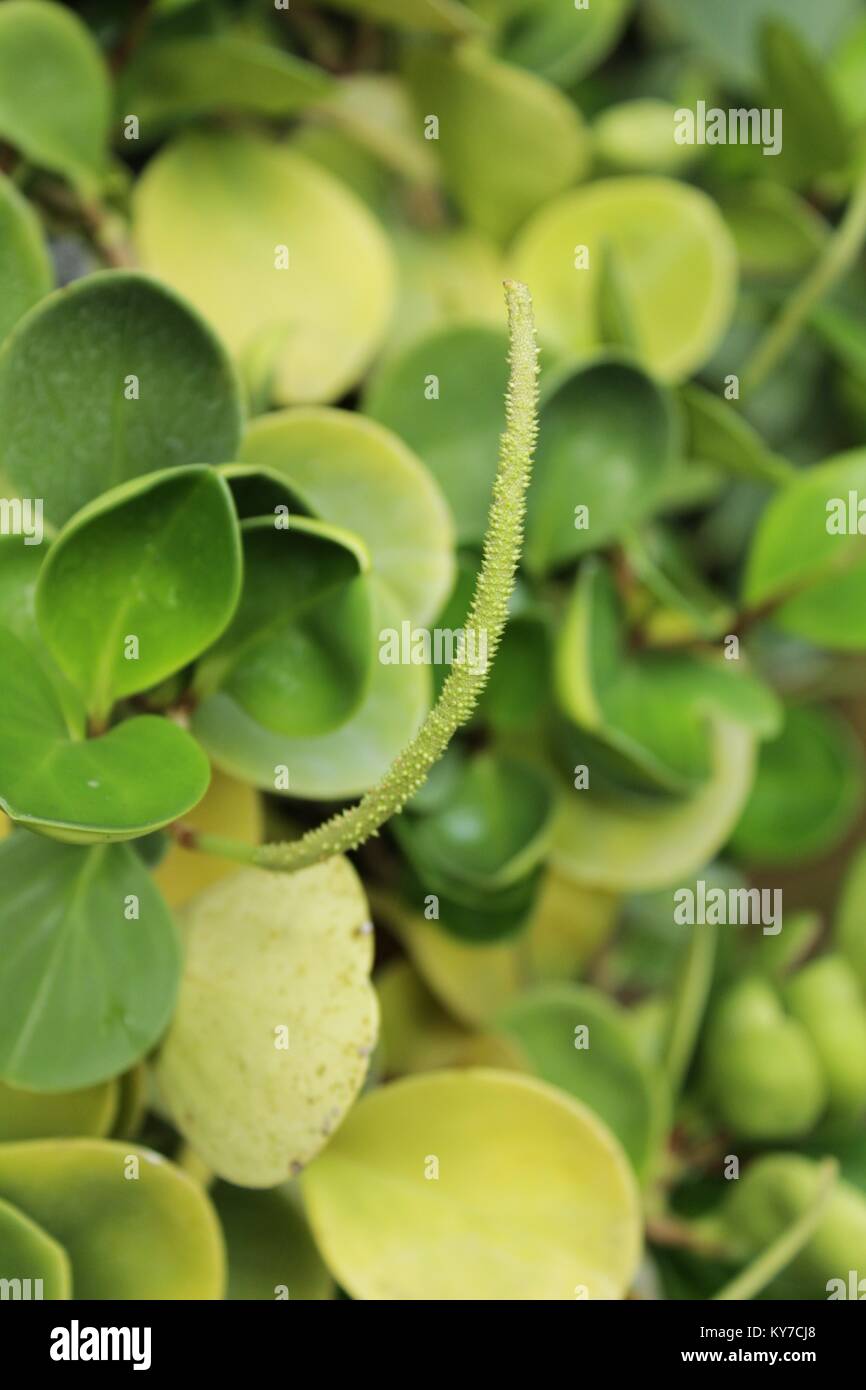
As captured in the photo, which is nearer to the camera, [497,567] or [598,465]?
[497,567]

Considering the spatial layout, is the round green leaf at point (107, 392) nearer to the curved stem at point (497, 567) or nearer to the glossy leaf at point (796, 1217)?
the curved stem at point (497, 567)

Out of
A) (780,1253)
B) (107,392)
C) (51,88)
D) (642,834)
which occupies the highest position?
(51,88)

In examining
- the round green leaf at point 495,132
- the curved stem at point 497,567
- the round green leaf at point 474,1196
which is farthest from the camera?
the round green leaf at point 495,132

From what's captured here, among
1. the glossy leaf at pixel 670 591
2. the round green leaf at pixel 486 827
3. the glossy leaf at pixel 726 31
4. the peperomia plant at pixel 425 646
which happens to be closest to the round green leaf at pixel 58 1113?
the peperomia plant at pixel 425 646

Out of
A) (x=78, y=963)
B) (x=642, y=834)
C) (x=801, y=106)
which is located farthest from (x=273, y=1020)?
(x=801, y=106)

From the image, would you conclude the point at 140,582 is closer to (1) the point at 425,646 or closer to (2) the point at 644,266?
(1) the point at 425,646

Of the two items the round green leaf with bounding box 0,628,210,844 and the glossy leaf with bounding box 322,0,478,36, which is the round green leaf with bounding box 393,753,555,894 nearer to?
the round green leaf with bounding box 0,628,210,844

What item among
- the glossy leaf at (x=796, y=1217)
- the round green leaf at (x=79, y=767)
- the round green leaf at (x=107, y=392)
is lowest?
the glossy leaf at (x=796, y=1217)

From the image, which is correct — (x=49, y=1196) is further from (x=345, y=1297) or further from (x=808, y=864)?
(x=808, y=864)
